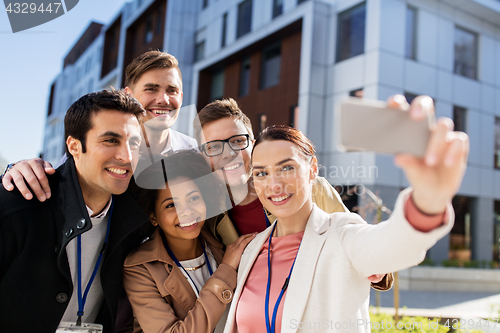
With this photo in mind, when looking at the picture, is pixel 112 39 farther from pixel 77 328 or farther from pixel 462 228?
pixel 77 328

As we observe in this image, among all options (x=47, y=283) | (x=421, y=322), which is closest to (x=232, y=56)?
(x=421, y=322)

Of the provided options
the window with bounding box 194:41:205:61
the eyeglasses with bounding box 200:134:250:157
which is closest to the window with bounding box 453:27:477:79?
the window with bounding box 194:41:205:61

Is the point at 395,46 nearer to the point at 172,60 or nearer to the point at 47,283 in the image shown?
the point at 172,60

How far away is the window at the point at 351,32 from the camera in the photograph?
1199cm

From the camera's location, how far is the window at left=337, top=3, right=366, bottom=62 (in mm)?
11992

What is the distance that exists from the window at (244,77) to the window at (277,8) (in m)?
2.02

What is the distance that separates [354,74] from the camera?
11.9 m

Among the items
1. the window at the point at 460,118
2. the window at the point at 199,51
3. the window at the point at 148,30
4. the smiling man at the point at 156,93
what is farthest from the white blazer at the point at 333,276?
the window at the point at 148,30

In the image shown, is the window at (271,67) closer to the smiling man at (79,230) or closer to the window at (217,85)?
the window at (217,85)

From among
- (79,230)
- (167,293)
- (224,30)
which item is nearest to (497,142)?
(224,30)

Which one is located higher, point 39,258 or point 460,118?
point 460,118

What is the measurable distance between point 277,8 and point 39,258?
1451 cm

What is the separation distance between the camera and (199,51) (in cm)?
1936

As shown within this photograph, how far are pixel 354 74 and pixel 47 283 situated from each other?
11104mm
